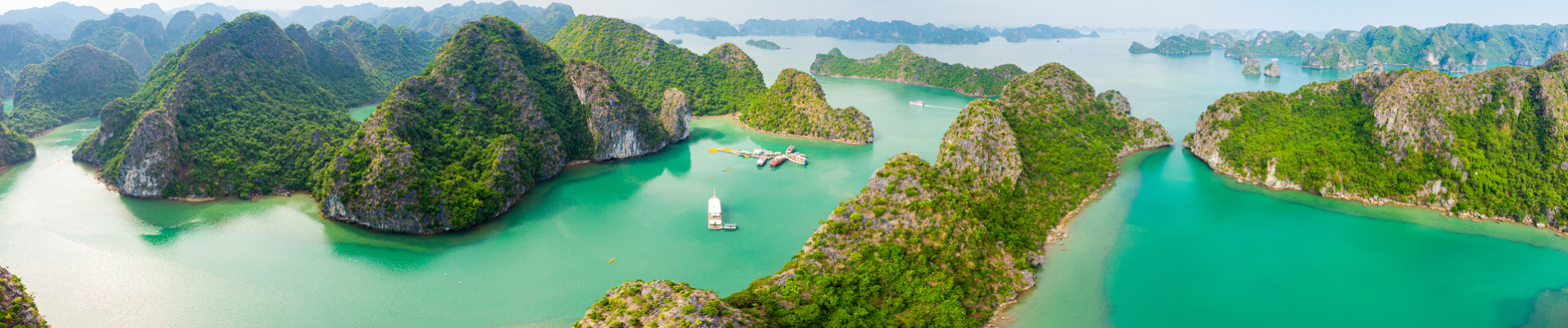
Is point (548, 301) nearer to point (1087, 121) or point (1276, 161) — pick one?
point (1087, 121)

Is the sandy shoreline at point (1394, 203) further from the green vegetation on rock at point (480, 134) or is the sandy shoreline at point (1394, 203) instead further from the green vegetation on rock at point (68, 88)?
the green vegetation on rock at point (68, 88)

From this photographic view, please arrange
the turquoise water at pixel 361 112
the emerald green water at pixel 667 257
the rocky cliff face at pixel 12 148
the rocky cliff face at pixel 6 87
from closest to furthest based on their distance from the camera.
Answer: the emerald green water at pixel 667 257 → the rocky cliff face at pixel 12 148 → the turquoise water at pixel 361 112 → the rocky cliff face at pixel 6 87

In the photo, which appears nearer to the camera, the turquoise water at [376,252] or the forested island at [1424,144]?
the turquoise water at [376,252]

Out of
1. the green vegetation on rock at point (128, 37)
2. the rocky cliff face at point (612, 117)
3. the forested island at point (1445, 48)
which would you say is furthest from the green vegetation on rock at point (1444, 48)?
the green vegetation on rock at point (128, 37)

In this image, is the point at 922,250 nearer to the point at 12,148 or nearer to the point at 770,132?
the point at 770,132

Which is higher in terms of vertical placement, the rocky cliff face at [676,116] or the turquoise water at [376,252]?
the rocky cliff face at [676,116]

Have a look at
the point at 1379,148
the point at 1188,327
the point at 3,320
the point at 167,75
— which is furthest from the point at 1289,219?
the point at 167,75

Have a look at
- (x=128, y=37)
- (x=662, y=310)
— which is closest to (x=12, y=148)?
(x=662, y=310)
